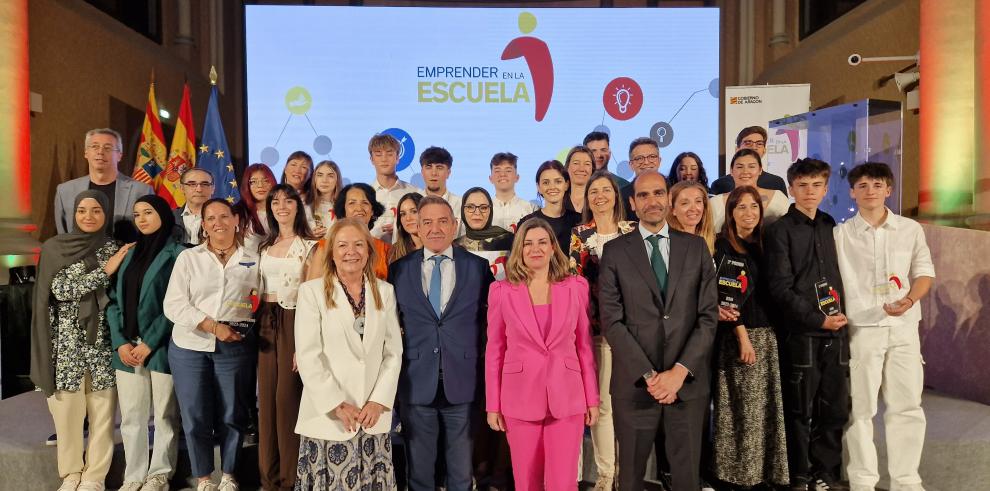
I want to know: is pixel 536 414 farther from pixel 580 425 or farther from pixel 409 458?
pixel 409 458

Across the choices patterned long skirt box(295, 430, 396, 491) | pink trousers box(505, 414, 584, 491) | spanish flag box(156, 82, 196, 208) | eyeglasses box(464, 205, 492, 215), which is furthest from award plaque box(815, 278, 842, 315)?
spanish flag box(156, 82, 196, 208)

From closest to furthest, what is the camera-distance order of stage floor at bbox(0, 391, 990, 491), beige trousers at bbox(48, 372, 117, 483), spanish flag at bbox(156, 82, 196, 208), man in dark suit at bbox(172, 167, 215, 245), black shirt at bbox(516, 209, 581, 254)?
beige trousers at bbox(48, 372, 117, 483) → stage floor at bbox(0, 391, 990, 491) → black shirt at bbox(516, 209, 581, 254) → man in dark suit at bbox(172, 167, 215, 245) → spanish flag at bbox(156, 82, 196, 208)

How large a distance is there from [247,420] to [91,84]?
4659mm

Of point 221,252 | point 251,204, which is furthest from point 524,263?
point 251,204

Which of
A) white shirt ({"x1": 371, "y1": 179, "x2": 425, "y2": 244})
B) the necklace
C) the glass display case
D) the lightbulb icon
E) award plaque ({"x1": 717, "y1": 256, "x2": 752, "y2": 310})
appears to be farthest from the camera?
the lightbulb icon

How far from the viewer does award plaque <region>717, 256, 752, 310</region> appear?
3.16 m

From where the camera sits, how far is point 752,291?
323 cm

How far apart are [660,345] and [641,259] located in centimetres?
36

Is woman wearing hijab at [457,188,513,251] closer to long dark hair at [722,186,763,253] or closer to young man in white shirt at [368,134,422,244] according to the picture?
young man in white shirt at [368,134,422,244]

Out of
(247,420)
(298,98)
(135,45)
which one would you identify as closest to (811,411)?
(247,420)

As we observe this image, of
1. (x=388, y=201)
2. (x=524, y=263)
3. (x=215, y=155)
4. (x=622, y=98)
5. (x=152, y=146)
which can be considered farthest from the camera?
(x=622, y=98)

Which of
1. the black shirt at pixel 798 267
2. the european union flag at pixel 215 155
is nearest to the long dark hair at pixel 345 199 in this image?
the black shirt at pixel 798 267

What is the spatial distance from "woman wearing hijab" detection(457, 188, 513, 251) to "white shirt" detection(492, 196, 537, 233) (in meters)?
0.59

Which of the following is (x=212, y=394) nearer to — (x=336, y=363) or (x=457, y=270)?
(x=336, y=363)
